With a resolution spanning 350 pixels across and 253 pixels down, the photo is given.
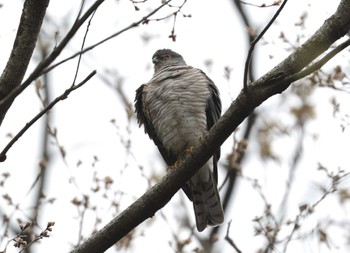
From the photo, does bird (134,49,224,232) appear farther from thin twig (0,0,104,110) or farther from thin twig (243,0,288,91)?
thin twig (0,0,104,110)

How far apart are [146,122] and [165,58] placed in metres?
1.16

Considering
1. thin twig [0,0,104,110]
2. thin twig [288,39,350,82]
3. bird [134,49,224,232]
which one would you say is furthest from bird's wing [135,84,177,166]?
thin twig [0,0,104,110]

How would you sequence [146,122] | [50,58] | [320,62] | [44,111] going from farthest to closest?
[146,122]
[320,62]
[44,111]
[50,58]

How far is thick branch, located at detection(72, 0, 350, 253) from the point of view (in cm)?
317

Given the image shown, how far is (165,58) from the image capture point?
7094 millimetres

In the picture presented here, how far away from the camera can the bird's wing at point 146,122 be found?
20.2ft

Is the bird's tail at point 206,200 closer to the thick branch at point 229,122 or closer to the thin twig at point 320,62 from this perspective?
the thick branch at point 229,122

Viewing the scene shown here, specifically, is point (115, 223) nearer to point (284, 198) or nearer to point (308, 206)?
point (308, 206)

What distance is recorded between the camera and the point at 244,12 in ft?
32.0

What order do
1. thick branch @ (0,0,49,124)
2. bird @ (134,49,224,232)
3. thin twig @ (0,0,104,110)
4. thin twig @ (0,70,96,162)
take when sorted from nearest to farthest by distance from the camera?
thin twig @ (0,0,104,110) → thin twig @ (0,70,96,162) → thick branch @ (0,0,49,124) → bird @ (134,49,224,232)

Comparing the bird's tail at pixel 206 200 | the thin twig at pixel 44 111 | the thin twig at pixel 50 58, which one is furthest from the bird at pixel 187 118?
the thin twig at pixel 50 58

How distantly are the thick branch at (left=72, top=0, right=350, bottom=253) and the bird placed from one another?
1.98 metres

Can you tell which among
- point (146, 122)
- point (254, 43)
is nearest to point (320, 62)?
point (254, 43)

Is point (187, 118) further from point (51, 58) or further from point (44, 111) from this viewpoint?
point (51, 58)
